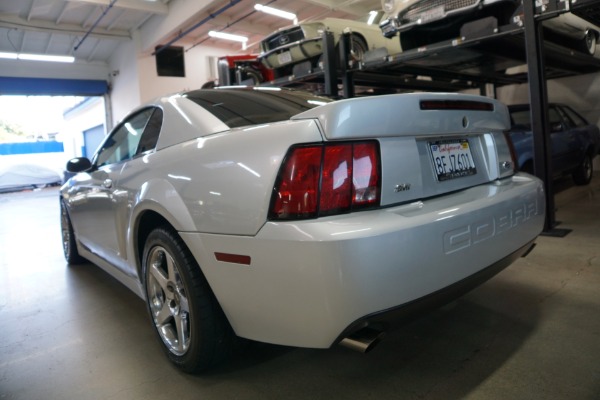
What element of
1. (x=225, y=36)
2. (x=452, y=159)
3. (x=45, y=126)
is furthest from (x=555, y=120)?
(x=45, y=126)

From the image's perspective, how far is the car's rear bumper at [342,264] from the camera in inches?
48.0

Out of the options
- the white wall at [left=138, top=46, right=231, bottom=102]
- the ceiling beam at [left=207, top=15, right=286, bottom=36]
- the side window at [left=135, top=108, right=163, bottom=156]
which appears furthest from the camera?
the white wall at [left=138, top=46, right=231, bottom=102]

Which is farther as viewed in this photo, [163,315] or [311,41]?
[311,41]

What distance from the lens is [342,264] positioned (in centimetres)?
120

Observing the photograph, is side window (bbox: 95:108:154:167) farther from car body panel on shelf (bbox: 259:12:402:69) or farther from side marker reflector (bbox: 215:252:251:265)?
car body panel on shelf (bbox: 259:12:402:69)

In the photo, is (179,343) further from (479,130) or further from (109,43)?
(109,43)

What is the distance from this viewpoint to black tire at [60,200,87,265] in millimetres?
3586

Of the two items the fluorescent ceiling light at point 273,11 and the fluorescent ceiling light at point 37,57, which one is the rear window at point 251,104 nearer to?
the fluorescent ceiling light at point 273,11

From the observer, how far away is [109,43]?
1457 centimetres

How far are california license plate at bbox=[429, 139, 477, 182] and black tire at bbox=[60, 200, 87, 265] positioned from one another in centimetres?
307

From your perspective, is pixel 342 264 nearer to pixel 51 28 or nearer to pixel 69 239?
pixel 69 239

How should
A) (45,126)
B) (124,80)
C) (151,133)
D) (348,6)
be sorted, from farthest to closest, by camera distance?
(45,126) → (124,80) → (348,6) → (151,133)

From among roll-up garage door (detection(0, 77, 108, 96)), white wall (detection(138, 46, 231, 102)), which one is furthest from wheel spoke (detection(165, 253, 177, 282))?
roll-up garage door (detection(0, 77, 108, 96))

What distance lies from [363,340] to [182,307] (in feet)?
2.70
